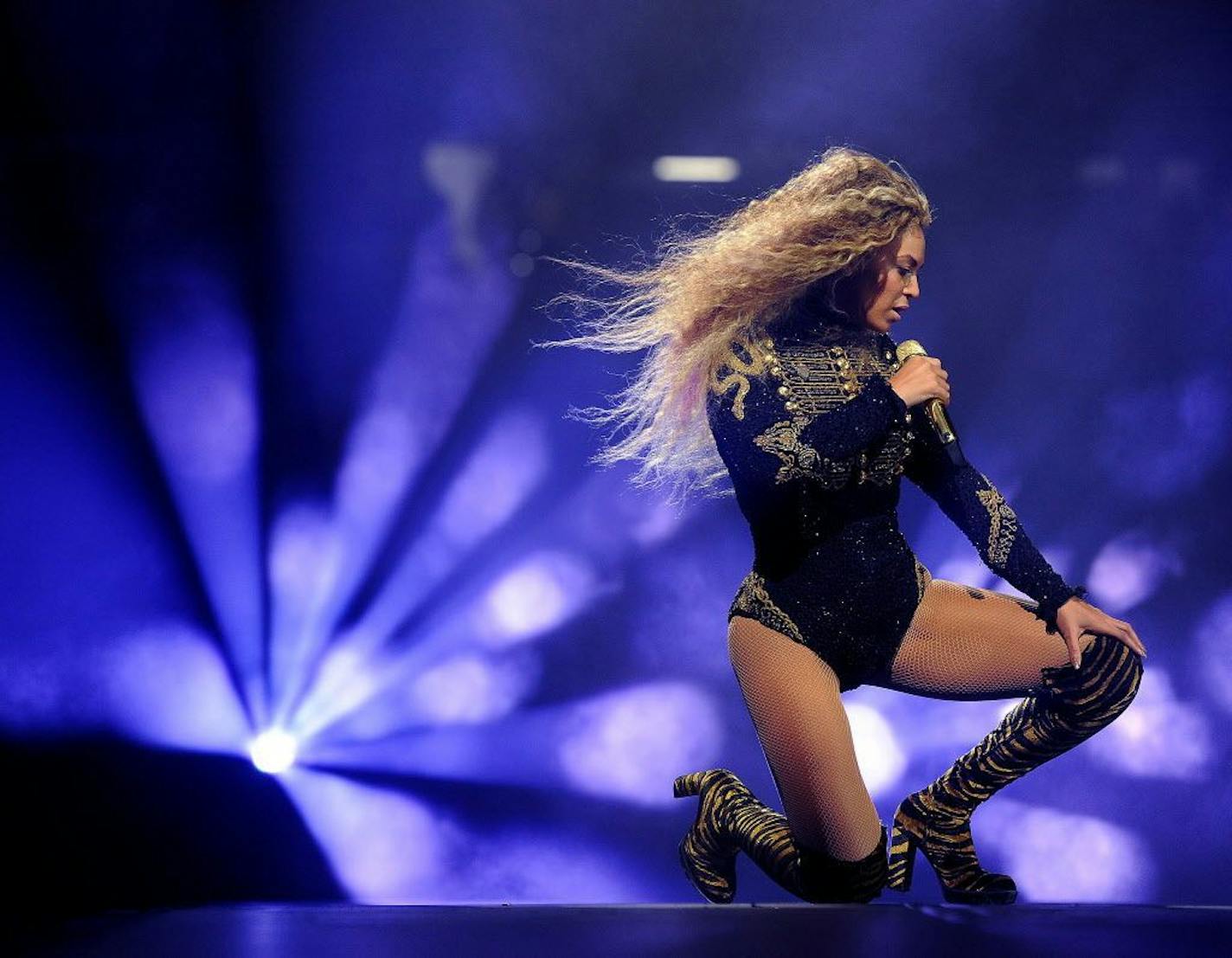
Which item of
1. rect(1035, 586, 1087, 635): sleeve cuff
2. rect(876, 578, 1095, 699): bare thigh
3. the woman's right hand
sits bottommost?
rect(876, 578, 1095, 699): bare thigh

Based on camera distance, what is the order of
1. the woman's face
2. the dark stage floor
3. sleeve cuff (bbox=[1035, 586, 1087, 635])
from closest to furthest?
the dark stage floor → sleeve cuff (bbox=[1035, 586, 1087, 635]) → the woman's face

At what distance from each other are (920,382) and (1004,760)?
96 centimetres

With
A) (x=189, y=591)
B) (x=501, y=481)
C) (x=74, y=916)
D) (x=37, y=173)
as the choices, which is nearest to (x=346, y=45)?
(x=37, y=173)

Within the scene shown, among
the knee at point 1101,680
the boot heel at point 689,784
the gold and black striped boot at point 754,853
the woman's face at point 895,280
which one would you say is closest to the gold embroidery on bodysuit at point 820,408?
the woman's face at point 895,280

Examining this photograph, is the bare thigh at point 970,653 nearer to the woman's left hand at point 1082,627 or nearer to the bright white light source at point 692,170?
the woman's left hand at point 1082,627

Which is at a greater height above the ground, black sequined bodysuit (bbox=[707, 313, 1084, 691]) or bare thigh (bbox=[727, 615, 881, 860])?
black sequined bodysuit (bbox=[707, 313, 1084, 691])

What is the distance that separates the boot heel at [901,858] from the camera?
288 cm

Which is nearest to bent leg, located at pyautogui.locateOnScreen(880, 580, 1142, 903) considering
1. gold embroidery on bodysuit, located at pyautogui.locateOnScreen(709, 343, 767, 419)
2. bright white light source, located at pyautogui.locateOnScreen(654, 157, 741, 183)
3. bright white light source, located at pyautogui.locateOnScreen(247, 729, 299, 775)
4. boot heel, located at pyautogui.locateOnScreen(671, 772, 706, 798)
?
boot heel, located at pyautogui.locateOnScreen(671, 772, 706, 798)

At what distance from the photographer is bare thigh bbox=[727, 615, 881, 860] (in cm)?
257

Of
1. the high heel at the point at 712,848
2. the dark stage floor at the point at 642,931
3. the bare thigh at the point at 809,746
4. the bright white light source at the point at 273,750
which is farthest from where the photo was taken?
the bright white light source at the point at 273,750

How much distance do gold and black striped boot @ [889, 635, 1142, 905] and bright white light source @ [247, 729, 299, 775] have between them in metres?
2.01

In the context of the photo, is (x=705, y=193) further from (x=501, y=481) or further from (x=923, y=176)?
(x=501, y=481)

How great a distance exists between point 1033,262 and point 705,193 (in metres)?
1.19

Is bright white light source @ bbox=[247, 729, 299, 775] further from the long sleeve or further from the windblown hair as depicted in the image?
the long sleeve
